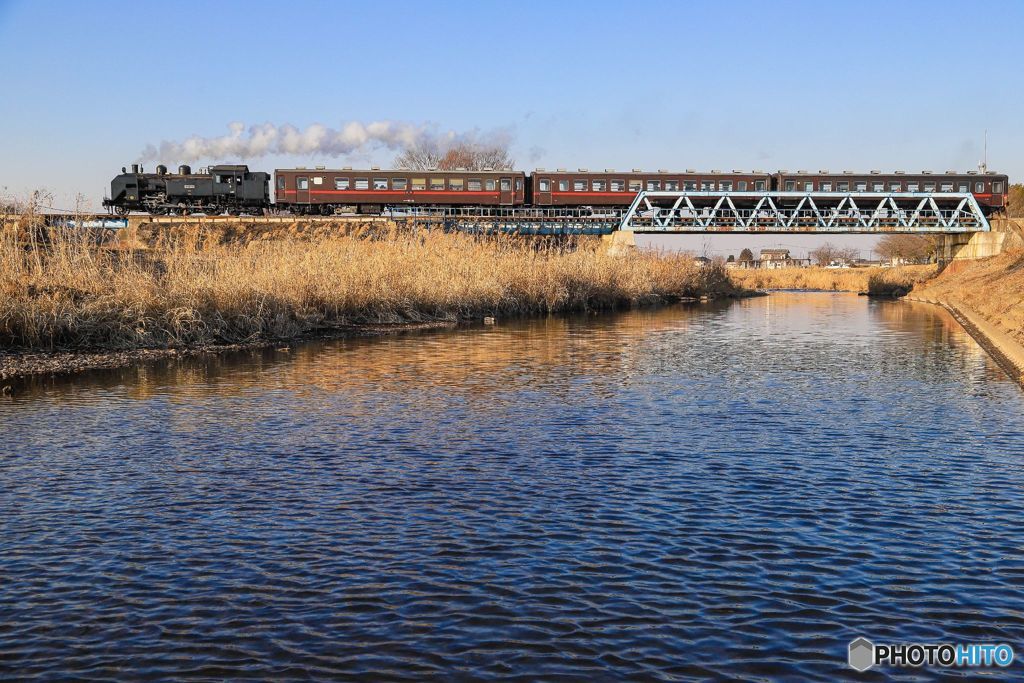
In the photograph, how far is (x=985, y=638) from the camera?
4.95 meters

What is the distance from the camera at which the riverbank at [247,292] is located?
17.5m

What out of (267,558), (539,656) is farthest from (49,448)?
(539,656)

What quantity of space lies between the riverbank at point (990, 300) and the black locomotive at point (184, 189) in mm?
37561

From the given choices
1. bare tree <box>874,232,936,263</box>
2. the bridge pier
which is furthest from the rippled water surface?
bare tree <box>874,232,936,263</box>

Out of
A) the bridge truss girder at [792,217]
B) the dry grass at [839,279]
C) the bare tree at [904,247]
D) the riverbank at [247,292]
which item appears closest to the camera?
the riverbank at [247,292]

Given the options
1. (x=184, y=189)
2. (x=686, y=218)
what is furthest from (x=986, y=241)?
(x=184, y=189)

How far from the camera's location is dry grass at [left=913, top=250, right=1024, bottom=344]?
2325cm

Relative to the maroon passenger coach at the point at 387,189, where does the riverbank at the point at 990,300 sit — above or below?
below

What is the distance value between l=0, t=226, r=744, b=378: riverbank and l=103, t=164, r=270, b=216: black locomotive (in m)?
20.2

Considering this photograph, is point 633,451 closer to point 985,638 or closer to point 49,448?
point 985,638

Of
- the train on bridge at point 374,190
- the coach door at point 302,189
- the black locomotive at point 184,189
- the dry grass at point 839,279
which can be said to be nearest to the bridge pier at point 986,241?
the dry grass at point 839,279

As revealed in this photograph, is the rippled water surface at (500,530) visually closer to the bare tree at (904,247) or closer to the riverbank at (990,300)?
the riverbank at (990,300)

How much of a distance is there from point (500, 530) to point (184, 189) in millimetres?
50919

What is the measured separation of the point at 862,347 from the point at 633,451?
46.0 ft
